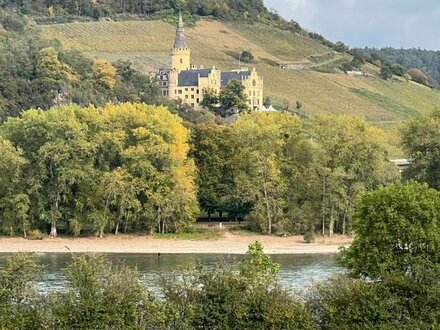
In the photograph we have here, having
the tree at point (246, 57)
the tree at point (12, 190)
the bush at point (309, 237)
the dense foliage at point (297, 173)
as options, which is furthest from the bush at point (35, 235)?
the tree at point (246, 57)

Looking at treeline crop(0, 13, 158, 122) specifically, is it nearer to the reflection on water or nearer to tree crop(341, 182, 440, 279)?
the reflection on water

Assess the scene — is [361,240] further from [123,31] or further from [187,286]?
[123,31]

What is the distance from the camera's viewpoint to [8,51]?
399ft

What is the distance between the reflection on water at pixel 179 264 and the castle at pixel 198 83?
59.7m

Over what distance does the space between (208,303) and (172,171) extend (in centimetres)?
4518

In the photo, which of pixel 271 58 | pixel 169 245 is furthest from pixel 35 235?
pixel 271 58

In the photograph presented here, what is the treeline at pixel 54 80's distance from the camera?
115 m

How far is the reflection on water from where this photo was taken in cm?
5966

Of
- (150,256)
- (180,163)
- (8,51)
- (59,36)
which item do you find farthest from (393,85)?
(150,256)

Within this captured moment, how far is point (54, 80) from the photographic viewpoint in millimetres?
116750

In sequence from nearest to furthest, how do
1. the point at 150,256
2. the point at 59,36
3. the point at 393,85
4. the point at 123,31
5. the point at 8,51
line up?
the point at 150,256 < the point at 8,51 < the point at 59,36 < the point at 123,31 < the point at 393,85

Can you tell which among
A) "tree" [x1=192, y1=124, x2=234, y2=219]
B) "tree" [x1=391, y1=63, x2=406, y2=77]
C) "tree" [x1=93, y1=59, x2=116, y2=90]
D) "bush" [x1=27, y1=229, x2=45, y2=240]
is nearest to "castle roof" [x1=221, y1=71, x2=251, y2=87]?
"tree" [x1=93, y1=59, x2=116, y2=90]

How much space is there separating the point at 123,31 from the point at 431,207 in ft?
407

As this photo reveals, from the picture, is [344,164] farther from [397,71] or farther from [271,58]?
[397,71]
